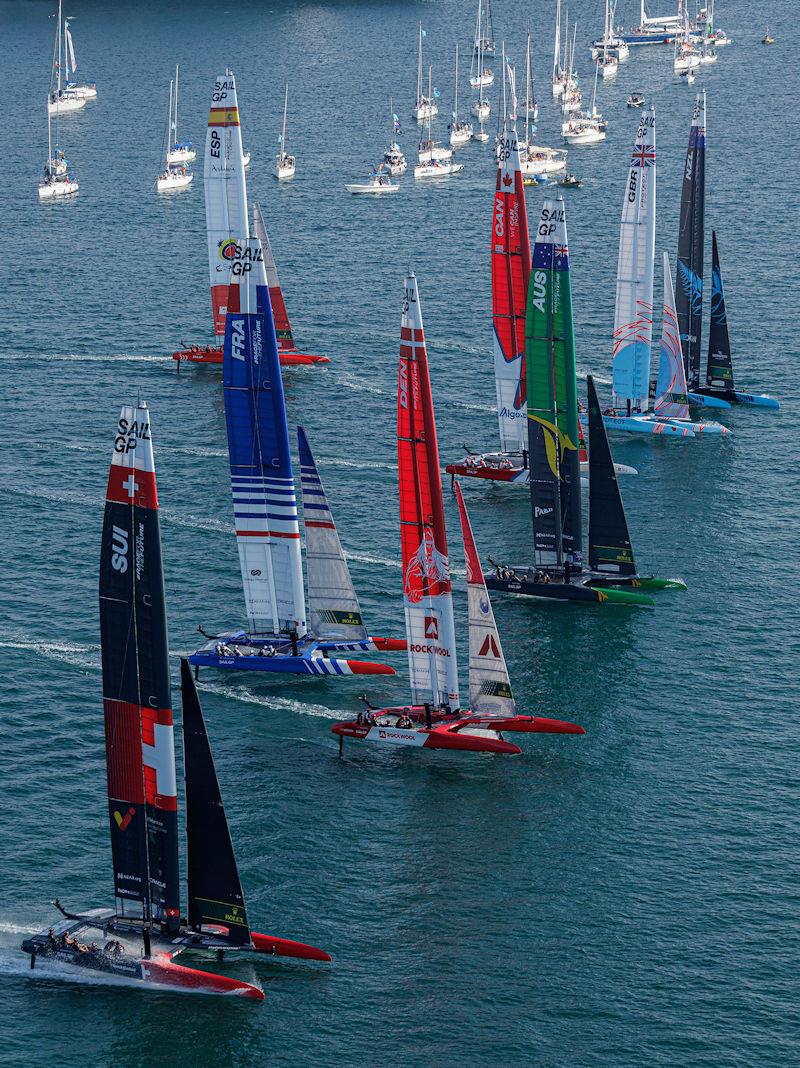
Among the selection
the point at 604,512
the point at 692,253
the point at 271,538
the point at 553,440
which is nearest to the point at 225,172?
the point at 692,253

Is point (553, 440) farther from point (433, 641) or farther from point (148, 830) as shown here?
point (148, 830)

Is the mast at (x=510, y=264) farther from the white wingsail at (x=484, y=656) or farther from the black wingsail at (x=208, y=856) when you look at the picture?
the black wingsail at (x=208, y=856)

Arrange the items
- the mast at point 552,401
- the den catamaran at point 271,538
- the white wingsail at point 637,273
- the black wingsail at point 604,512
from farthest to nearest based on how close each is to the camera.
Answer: the white wingsail at point 637,273 → the black wingsail at point 604,512 → the mast at point 552,401 → the den catamaran at point 271,538

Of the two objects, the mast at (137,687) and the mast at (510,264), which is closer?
the mast at (137,687)

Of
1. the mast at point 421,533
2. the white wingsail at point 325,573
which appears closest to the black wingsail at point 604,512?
the white wingsail at point 325,573

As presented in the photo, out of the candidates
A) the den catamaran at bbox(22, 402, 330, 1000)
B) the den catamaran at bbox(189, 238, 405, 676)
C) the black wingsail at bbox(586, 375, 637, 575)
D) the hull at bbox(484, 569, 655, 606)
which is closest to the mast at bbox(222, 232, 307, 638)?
the den catamaran at bbox(189, 238, 405, 676)

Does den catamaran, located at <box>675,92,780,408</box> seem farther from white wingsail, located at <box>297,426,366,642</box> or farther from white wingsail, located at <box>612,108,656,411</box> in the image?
white wingsail, located at <box>297,426,366,642</box>

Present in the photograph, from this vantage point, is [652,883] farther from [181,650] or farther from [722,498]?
[722,498]
